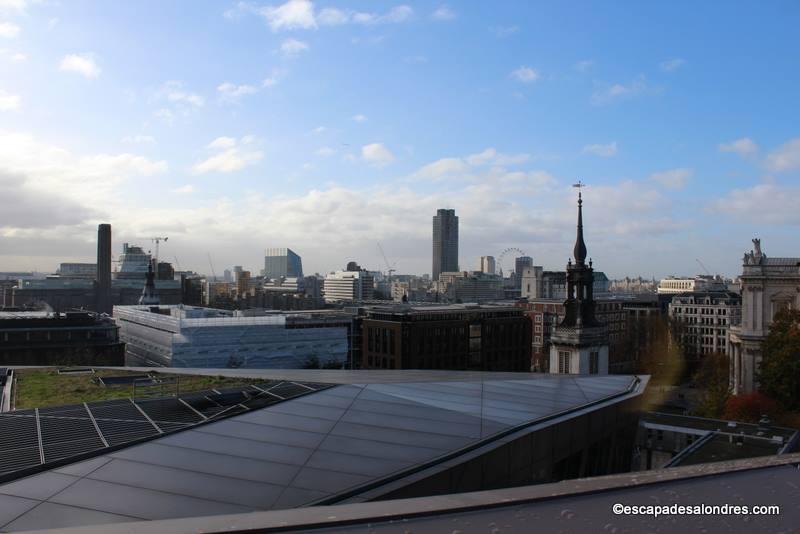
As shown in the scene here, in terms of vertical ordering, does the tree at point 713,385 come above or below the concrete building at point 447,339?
below

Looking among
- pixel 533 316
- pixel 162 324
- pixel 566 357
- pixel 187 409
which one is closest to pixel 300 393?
pixel 187 409

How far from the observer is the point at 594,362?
44.9 meters

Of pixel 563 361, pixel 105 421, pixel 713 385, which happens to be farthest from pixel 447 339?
pixel 105 421

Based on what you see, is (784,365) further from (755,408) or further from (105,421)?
(105,421)

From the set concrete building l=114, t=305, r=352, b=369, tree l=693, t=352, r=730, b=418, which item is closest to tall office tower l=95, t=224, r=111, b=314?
concrete building l=114, t=305, r=352, b=369

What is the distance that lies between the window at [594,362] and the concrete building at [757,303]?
25538mm

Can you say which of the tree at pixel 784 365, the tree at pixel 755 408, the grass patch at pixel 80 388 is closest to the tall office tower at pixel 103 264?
the tree at pixel 755 408

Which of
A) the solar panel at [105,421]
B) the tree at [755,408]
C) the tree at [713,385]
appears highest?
the solar panel at [105,421]

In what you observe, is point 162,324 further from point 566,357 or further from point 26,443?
point 26,443

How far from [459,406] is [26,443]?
8.31 metres

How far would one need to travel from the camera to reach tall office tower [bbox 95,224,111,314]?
152375 millimetres

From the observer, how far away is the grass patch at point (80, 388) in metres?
14.5

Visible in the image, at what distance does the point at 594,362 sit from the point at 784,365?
12.4 m

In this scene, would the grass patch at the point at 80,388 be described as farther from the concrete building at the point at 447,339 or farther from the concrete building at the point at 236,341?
the concrete building at the point at 447,339
